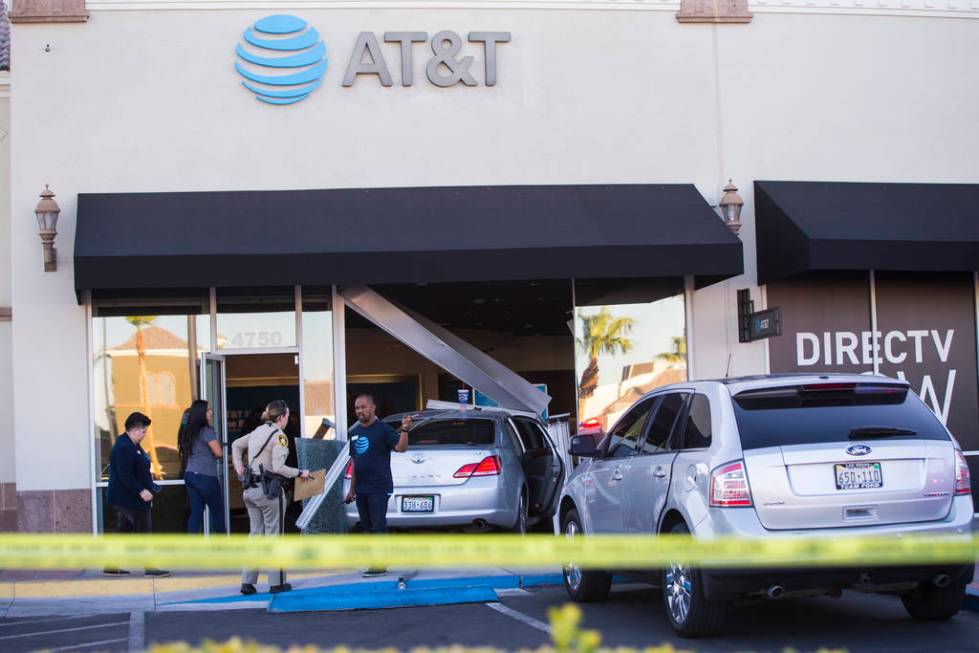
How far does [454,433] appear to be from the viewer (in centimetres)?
1329

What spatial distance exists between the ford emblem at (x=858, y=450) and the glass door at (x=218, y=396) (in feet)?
28.8

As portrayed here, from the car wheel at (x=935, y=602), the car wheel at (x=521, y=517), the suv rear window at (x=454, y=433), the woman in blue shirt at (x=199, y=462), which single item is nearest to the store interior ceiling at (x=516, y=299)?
the suv rear window at (x=454, y=433)

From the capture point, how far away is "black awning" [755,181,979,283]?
14266 millimetres

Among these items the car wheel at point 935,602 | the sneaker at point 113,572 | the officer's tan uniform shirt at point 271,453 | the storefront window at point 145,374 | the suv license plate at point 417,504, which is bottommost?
the sneaker at point 113,572

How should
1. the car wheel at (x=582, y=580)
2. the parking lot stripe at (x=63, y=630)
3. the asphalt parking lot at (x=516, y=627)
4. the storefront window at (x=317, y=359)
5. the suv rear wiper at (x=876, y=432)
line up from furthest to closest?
the storefront window at (x=317, y=359), the car wheel at (x=582, y=580), the parking lot stripe at (x=63, y=630), the asphalt parking lot at (x=516, y=627), the suv rear wiper at (x=876, y=432)

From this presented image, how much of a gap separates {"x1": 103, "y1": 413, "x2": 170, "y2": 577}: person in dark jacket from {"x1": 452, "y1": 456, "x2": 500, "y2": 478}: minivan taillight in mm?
3144

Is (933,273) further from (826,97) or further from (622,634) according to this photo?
(622,634)

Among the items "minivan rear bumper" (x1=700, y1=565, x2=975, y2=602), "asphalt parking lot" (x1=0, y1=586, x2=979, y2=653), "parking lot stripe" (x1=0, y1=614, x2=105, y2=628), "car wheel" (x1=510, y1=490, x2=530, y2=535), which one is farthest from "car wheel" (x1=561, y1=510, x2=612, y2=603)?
"parking lot stripe" (x1=0, y1=614, x2=105, y2=628)

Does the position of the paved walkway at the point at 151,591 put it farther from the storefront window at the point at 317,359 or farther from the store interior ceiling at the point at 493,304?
the store interior ceiling at the point at 493,304

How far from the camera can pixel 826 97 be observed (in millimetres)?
15844

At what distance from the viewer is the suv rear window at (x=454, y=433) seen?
1312 centimetres

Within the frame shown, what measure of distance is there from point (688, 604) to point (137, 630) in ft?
14.3

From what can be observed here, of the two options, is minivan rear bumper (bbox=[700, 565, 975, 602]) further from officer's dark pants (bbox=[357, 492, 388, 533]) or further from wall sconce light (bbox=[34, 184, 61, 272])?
wall sconce light (bbox=[34, 184, 61, 272])

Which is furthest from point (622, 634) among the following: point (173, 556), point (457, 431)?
point (457, 431)
